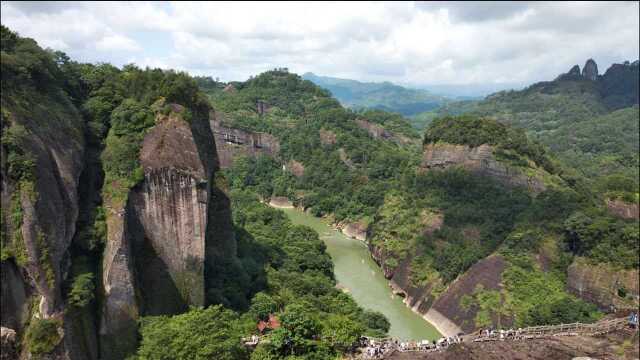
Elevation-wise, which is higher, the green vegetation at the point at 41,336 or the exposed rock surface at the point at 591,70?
the exposed rock surface at the point at 591,70

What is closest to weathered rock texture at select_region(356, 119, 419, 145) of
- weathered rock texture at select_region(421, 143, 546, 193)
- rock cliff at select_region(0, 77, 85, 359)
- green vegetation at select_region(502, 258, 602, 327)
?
weathered rock texture at select_region(421, 143, 546, 193)

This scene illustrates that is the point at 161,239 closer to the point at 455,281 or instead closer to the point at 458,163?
the point at 455,281

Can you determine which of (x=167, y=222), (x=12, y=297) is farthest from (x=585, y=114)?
(x=12, y=297)

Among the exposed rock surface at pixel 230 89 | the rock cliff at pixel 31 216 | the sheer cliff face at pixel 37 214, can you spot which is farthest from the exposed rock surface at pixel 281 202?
the rock cliff at pixel 31 216

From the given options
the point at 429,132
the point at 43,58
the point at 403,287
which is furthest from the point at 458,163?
the point at 43,58

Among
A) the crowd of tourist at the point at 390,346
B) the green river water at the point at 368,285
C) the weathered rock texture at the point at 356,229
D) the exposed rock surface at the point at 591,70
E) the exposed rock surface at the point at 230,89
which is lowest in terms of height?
the green river water at the point at 368,285

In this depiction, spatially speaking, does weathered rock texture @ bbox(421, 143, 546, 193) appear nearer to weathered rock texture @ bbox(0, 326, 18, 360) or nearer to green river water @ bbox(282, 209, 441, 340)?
green river water @ bbox(282, 209, 441, 340)

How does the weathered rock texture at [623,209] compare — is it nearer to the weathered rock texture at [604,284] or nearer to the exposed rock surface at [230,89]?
the weathered rock texture at [604,284]
